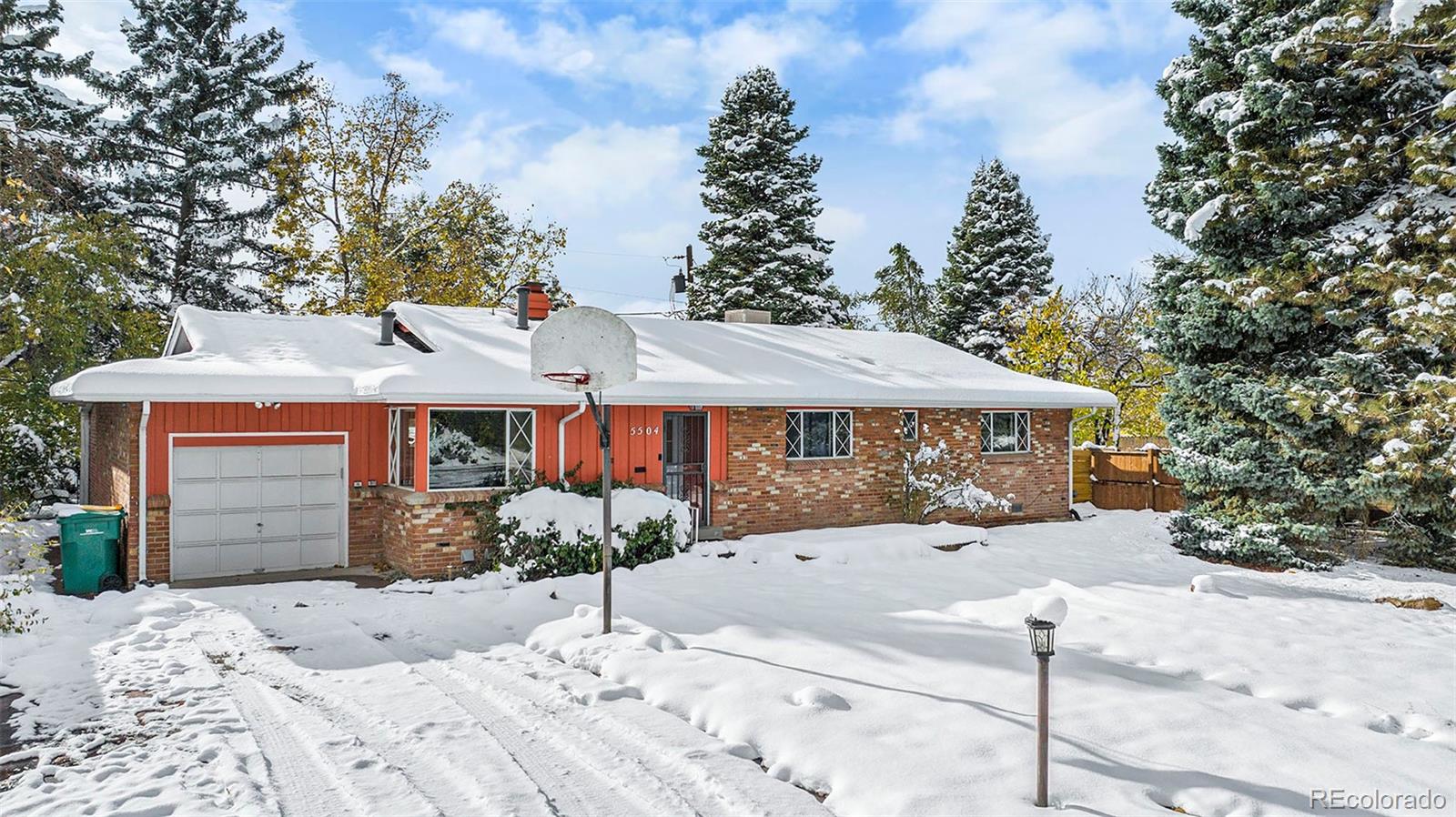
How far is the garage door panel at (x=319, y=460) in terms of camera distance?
10938mm

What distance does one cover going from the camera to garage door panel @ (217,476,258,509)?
34.2 ft

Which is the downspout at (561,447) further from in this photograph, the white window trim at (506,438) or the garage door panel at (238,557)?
the garage door panel at (238,557)

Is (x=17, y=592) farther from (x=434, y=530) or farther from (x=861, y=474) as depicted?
(x=861, y=474)

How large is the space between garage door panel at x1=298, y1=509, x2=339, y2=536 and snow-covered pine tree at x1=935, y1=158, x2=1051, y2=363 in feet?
72.7

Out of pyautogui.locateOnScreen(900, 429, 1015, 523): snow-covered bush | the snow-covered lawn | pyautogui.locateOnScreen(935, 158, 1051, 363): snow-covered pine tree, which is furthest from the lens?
pyautogui.locateOnScreen(935, 158, 1051, 363): snow-covered pine tree

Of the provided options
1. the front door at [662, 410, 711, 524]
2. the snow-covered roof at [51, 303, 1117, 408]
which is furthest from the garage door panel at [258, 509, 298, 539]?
the front door at [662, 410, 711, 524]

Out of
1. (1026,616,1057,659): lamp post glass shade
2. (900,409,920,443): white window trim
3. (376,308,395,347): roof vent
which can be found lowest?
(1026,616,1057,659): lamp post glass shade

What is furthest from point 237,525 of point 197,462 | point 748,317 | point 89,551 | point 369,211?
point 369,211

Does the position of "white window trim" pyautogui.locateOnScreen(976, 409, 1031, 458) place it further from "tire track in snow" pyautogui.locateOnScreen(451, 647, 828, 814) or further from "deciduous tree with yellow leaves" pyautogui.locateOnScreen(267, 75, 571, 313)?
"deciduous tree with yellow leaves" pyautogui.locateOnScreen(267, 75, 571, 313)

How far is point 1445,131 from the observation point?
10.5 m

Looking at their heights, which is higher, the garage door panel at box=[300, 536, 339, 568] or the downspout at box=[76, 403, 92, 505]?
the downspout at box=[76, 403, 92, 505]

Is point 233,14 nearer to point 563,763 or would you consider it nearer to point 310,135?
point 310,135

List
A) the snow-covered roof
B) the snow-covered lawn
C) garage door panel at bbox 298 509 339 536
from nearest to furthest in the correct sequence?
the snow-covered lawn, the snow-covered roof, garage door panel at bbox 298 509 339 536

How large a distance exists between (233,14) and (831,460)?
21471mm
